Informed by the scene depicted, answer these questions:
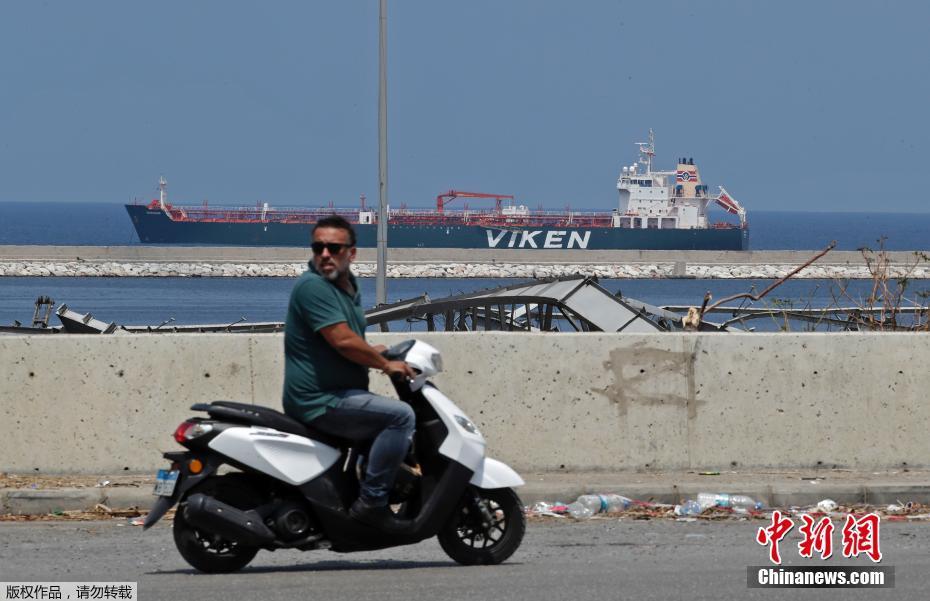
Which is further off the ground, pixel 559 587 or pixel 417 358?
pixel 417 358

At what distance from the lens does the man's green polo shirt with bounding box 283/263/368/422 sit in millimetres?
6043

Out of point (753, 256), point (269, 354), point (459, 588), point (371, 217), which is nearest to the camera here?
point (459, 588)

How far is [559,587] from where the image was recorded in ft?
20.0

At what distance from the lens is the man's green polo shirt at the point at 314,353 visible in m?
6.04

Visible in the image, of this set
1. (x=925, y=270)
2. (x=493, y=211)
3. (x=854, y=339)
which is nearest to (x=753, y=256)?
(x=925, y=270)

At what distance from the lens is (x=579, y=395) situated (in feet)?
29.1

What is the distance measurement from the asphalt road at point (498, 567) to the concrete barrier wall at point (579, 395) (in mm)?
927

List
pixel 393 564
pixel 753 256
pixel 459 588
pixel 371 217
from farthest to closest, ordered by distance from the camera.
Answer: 1. pixel 371 217
2. pixel 753 256
3. pixel 393 564
4. pixel 459 588

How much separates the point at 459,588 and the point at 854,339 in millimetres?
3951

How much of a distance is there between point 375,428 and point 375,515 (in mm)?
385

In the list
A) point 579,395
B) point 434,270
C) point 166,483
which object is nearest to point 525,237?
point 434,270

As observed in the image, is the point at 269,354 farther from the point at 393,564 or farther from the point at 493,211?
the point at 493,211

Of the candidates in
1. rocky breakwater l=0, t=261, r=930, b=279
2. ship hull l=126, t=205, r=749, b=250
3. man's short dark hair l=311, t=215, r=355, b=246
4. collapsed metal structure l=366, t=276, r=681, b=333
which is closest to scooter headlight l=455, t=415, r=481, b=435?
man's short dark hair l=311, t=215, r=355, b=246

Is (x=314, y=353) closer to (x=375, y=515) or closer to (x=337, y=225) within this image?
(x=337, y=225)
